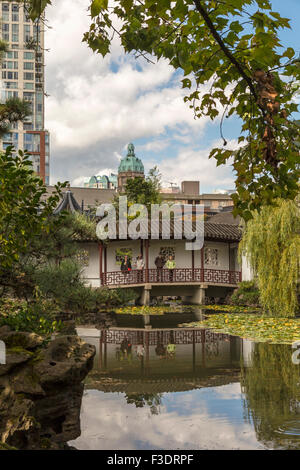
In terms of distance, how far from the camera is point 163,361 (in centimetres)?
1121

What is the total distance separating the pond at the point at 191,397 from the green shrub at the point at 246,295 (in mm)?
13417

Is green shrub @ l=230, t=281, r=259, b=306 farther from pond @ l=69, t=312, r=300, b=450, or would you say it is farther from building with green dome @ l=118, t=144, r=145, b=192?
building with green dome @ l=118, t=144, r=145, b=192

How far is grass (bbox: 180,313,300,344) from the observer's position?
14.3 m

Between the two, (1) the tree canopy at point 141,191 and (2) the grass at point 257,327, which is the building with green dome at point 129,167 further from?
(2) the grass at point 257,327

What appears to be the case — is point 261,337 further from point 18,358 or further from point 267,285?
point 18,358

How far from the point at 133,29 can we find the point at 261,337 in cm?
1210

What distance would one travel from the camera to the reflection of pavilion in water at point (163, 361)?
28.9 ft

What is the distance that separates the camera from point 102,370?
10.1 m
